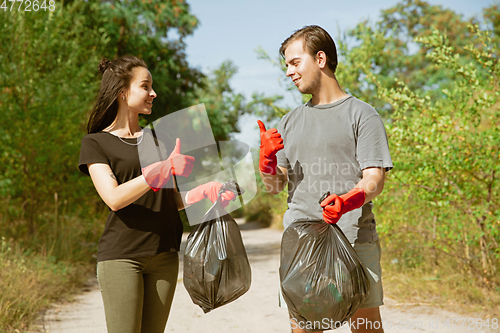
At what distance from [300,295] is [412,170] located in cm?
276

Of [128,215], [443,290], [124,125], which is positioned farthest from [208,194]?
[443,290]

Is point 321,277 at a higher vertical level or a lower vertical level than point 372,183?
lower

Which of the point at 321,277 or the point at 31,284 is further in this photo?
the point at 31,284

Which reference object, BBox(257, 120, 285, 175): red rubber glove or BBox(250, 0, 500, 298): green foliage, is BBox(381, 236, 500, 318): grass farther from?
BBox(257, 120, 285, 175): red rubber glove

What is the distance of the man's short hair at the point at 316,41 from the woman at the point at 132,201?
73 centimetres

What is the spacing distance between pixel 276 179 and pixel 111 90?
0.87 m

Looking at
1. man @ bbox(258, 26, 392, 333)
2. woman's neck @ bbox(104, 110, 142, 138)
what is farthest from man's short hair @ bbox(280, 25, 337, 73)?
woman's neck @ bbox(104, 110, 142, 138)

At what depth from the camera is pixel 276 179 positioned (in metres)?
1.99

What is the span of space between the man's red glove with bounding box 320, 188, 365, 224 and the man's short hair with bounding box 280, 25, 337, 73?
0.62 m

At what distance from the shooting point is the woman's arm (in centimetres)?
169

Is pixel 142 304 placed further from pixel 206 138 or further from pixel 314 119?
pixel 314 119

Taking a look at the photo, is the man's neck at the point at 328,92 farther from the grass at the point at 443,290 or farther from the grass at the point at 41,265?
the grass at the point at 41,265

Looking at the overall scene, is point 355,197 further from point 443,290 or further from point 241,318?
point 443,290

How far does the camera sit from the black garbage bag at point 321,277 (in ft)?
5.44
